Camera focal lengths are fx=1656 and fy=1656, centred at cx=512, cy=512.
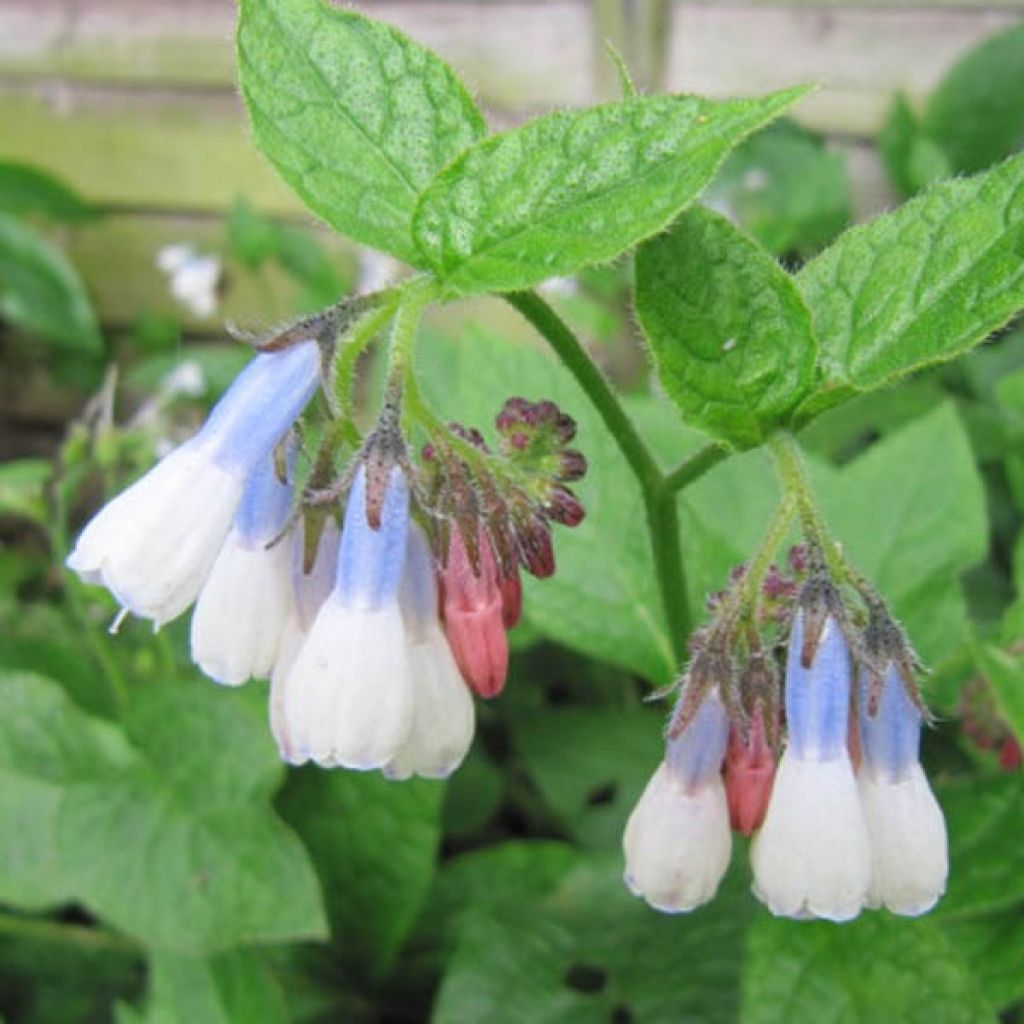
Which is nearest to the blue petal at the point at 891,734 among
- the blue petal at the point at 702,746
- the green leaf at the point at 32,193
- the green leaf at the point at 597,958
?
the blue petal at the point at 702,746

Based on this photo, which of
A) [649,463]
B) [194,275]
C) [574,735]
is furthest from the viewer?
[194,275]

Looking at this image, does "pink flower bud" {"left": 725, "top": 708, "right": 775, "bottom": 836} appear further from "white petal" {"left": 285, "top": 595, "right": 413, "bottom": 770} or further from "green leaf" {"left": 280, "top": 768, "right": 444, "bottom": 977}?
"green leaf" {"left": 280, "top": 768, "right": 444, "bottom": 977}

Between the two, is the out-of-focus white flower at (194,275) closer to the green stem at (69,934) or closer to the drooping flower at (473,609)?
the green stem at (69,934)

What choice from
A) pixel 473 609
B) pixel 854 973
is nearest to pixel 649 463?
pixel 473 609

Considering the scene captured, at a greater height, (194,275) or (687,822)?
(194,275)

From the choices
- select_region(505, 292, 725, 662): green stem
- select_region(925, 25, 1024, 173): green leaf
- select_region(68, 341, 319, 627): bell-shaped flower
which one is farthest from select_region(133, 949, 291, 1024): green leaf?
select_region(925, 25, 1024, 173): green leaf

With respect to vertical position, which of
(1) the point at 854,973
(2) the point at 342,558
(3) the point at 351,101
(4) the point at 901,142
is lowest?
(1) the point at 854,973

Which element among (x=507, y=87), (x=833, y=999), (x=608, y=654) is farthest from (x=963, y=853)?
(x=507, y=87)

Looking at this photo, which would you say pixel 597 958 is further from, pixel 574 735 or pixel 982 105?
pixel 982 105
